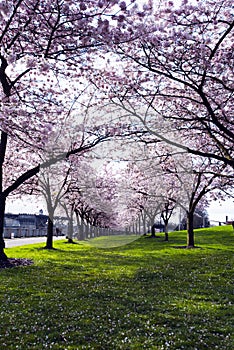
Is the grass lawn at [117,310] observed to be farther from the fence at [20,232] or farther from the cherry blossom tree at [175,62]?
the fence at [20,232]

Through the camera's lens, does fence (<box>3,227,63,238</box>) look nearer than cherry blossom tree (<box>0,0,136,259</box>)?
No

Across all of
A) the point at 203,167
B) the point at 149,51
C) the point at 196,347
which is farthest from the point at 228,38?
the point at 203,167

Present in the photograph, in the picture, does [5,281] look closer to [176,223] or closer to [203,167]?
[203,167]

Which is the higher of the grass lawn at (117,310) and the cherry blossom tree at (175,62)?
the cherry blossom tree at (175,62)

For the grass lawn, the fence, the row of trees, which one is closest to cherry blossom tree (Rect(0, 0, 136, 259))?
the row of trees

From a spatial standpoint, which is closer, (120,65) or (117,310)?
(117,310)

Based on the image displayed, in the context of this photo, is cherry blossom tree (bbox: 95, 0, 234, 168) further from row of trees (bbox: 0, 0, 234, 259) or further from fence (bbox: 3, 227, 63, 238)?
fence (bbox: 3, 227, 63, 238)

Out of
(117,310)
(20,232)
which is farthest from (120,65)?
(20,232)

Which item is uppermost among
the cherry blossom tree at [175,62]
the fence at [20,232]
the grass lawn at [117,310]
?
the cherry blossom tree at [175,62]

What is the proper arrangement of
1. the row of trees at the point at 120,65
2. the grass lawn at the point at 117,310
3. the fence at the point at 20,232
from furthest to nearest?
the fence at the point at 20,232
the row of trees at the point at 120,65
the grass lawn at the point at 117,310

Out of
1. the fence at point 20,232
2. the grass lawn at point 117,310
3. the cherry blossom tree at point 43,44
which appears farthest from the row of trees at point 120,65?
the fence at point 20,232

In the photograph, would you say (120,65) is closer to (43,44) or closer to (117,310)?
(43,44)

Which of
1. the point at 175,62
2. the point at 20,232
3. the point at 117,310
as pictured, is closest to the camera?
the point at 117,310

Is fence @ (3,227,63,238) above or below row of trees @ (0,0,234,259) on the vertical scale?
below
